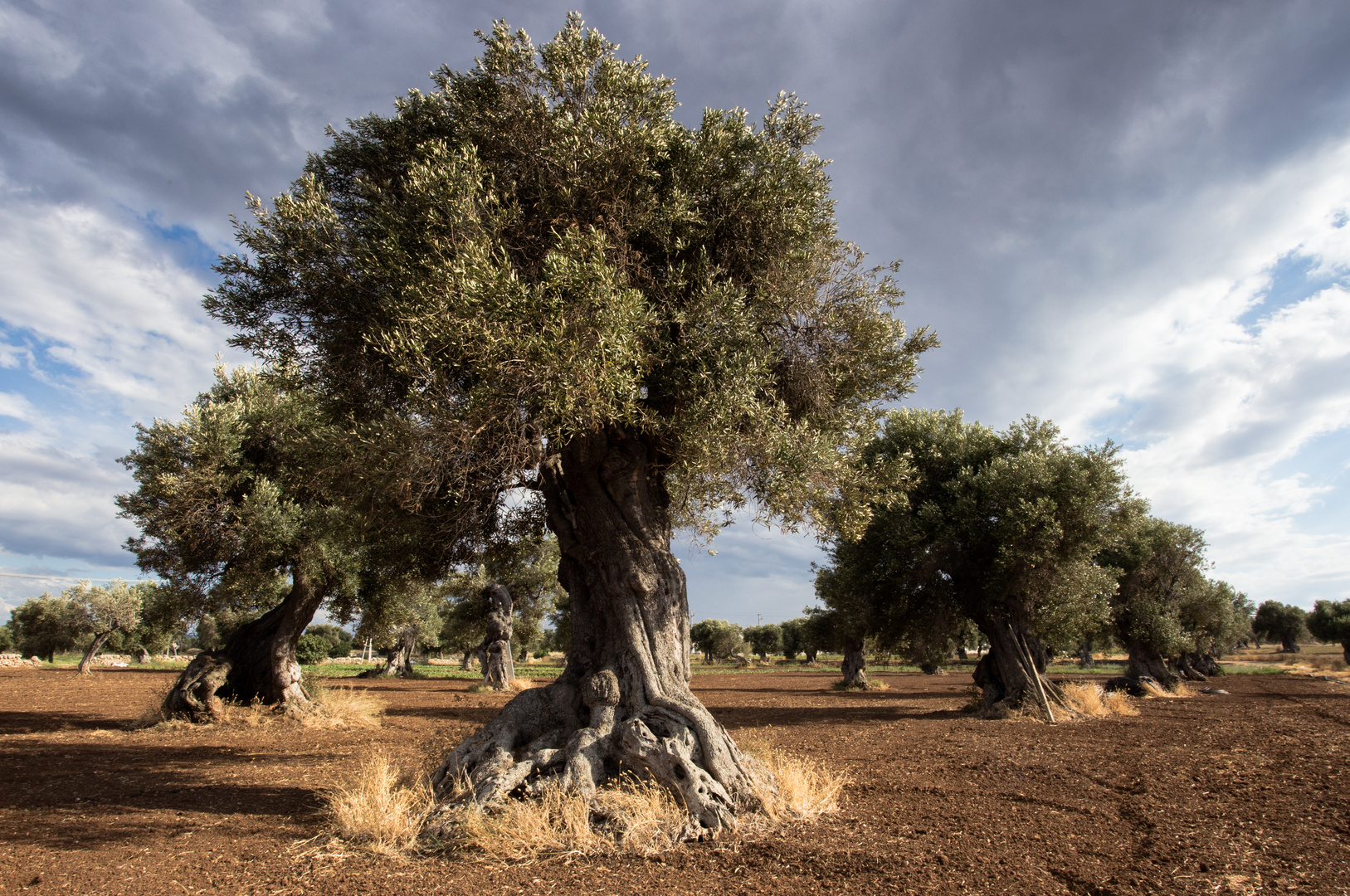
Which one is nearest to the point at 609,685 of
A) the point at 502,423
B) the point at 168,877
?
the point at 502,423

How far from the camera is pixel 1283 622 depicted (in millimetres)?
82812

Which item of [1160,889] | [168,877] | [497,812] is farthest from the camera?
[497,812]

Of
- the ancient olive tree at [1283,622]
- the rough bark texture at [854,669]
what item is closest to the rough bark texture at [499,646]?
the rough bark texture at [854,669]

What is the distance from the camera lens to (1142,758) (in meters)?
11.9

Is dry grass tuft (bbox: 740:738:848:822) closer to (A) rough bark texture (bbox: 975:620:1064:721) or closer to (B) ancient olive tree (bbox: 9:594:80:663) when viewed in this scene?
(A) rough bark texture (bbox: 975:620:1064:721)

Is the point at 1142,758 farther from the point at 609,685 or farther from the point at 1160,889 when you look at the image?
the point at 609,685

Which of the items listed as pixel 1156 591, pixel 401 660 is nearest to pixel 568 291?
pixel 1156 591

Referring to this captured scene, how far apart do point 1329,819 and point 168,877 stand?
1290cm

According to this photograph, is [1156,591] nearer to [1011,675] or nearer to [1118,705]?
[1118,705]

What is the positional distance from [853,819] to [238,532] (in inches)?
658

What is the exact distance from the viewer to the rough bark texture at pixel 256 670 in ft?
54.8

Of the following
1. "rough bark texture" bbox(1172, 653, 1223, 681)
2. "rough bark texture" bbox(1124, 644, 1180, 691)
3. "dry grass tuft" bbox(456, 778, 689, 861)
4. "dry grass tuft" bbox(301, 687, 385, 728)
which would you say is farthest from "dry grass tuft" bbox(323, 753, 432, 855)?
"rough bark texture" bbox(1172, 653, 1223, 681)

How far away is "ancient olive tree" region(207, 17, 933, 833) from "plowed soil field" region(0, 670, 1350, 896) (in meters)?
1.49

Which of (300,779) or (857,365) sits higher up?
(857,365)
